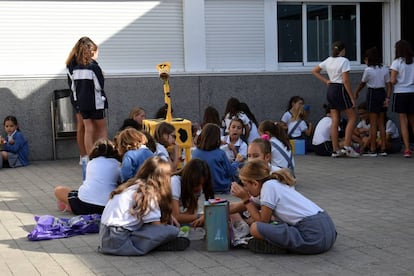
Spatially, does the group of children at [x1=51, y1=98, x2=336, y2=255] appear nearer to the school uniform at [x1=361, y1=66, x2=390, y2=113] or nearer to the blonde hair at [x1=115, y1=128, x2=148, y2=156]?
the blonde hair at [x1=115, y1=128, x2=148, y2=156]

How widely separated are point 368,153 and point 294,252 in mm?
7849

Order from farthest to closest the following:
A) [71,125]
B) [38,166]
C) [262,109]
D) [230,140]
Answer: [262,109]
[71,125]
[38,166]
[230,140]

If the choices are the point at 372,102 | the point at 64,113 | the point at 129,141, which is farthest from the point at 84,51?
the point at 372,102

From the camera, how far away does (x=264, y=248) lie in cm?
630

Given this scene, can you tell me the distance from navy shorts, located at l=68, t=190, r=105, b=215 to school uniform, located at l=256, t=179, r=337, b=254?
88.2 inches

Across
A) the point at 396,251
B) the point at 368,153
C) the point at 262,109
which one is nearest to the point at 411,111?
the point at 368,153

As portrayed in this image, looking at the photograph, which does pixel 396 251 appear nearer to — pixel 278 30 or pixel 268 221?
pixel 268 221

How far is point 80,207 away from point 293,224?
273 centimetres

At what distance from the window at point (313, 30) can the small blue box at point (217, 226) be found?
9717mm

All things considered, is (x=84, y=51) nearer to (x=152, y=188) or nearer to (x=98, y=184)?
(x=98, y=184)

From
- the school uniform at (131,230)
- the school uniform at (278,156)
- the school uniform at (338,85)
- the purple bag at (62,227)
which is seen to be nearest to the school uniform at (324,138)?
the school uniform at (338,85)

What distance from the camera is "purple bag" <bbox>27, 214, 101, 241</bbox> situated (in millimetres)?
7078

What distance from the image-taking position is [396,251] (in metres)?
6.31

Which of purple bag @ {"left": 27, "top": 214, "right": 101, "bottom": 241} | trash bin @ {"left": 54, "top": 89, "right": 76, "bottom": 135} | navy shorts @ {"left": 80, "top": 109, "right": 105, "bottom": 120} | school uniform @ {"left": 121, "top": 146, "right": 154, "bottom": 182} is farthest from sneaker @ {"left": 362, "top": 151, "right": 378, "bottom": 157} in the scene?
purple bag @ {"left": 27, "top": 214, "right": 101, "bottom": 241}
